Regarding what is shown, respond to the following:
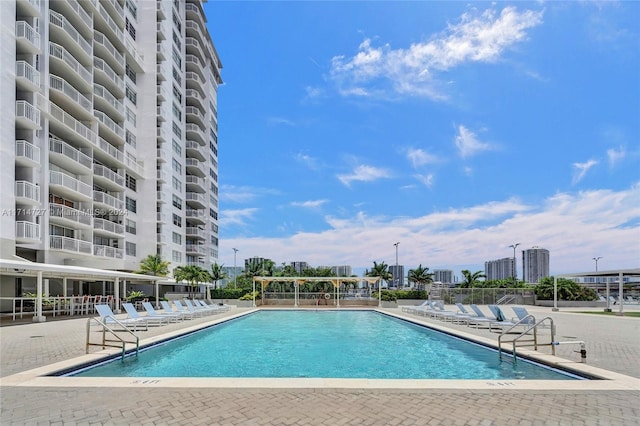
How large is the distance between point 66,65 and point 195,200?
2659 cm

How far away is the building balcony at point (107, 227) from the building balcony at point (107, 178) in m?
3.10

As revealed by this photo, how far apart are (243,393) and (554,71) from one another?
20.4 meters

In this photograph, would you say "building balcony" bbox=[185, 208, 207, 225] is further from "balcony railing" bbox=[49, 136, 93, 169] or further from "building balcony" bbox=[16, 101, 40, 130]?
"building balcony" bbox=[16, 101, 40, 130]

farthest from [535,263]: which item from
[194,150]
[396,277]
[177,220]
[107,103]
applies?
[107,103]

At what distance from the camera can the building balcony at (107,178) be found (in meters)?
32.5

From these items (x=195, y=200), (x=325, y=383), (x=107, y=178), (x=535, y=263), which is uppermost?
(x=107, y=178)

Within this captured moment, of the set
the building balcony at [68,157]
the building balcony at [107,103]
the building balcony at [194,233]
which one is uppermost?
the building balcony at [107,103]

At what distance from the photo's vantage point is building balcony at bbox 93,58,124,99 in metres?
33.2

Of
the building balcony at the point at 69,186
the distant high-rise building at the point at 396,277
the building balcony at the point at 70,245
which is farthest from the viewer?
the distant high-rise building at the point at 396,277

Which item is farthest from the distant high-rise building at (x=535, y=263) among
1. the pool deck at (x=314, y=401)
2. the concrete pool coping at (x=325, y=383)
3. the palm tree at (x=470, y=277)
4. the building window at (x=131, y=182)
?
the pool deck at (x=314, y=401)

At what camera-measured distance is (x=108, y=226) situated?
107 feet

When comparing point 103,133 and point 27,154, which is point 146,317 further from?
point 103,133

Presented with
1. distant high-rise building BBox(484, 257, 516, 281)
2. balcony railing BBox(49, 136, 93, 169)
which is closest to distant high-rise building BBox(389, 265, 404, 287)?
distant high-rise building BBox(484, 257, 516, 281)

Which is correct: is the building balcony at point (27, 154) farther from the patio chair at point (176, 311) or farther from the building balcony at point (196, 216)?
the building balcony at point (196, 216)
